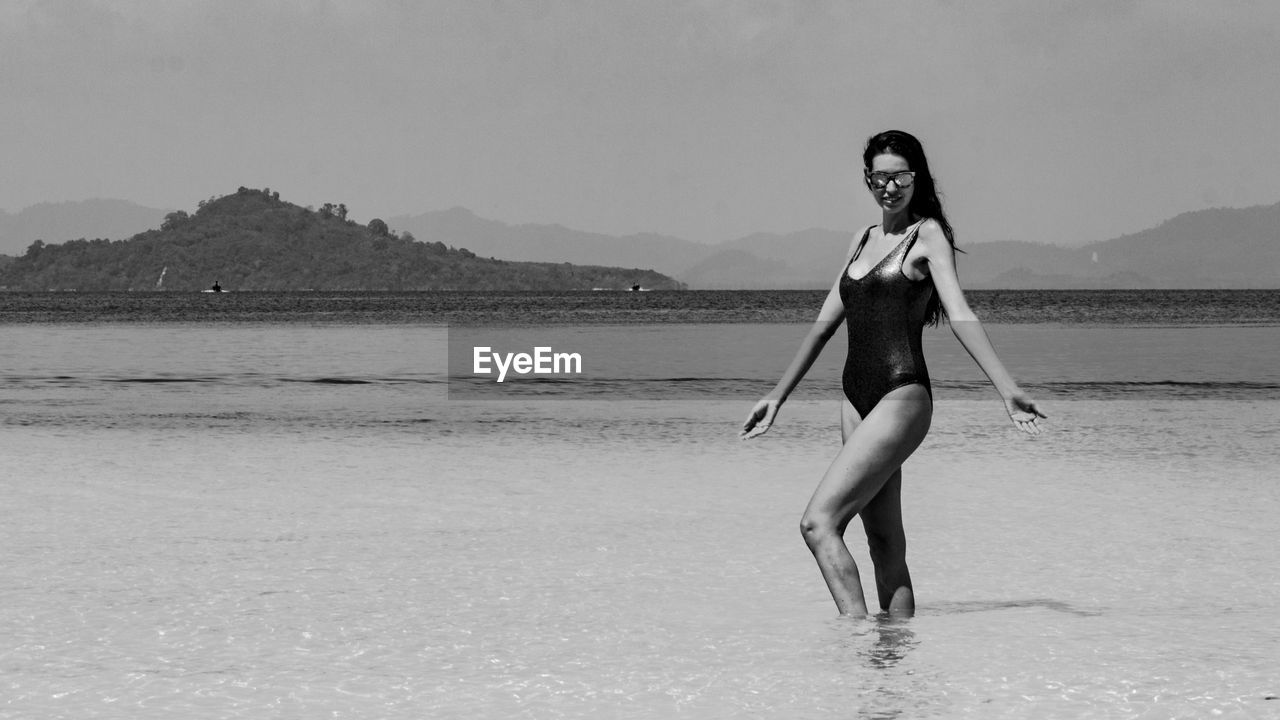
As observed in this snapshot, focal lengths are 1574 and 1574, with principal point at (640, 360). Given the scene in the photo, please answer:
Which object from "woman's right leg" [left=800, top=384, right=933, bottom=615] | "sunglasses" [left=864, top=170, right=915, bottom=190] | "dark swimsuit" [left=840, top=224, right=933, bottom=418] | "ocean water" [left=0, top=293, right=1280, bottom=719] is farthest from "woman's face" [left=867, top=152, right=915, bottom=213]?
"ocean water" [left=0, top=293, right=1280, bottom=719]

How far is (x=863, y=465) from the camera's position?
18.9 feet

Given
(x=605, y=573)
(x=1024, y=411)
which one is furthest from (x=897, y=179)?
(x=605, y=573)

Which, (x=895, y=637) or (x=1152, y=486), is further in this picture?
(x=1152, y=486)

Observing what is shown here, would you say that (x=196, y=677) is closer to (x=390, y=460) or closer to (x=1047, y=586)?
(x=1047, y=586)

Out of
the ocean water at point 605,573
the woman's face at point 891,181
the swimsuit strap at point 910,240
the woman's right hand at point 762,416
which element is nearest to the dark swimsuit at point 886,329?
the swimsuit strap at point 910,240

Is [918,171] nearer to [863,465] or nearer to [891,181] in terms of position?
[891,181]

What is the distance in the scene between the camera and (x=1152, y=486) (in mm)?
12086

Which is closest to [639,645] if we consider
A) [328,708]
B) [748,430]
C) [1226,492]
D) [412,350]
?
[748,430]

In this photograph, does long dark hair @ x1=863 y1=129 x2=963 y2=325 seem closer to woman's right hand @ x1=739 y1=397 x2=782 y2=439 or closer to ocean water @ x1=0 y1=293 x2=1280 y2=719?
woman's right hand @ x1=739 y1=397 x2=782 y2=439

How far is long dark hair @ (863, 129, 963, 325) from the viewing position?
5.85 meters

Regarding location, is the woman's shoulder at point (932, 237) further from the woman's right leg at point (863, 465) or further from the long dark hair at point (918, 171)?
the woman's right leg at point (863, 465)

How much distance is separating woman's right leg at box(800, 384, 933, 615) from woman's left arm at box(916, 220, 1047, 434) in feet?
0.85

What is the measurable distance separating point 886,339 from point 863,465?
47 cm

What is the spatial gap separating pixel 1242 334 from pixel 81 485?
58275 mm
